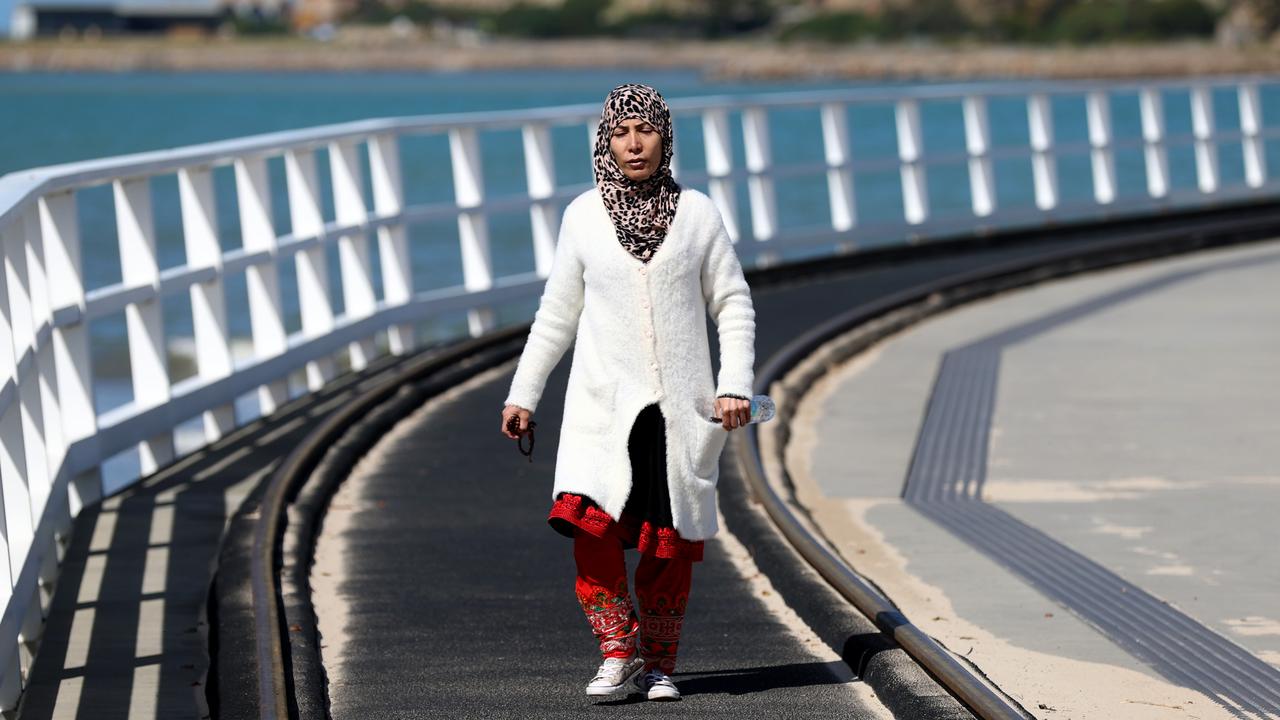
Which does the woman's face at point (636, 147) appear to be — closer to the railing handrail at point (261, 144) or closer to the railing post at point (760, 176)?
the railing handrail at point (261, 144)

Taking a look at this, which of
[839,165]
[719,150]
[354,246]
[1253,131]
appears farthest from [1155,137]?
[354,246]

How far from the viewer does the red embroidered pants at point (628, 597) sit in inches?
234

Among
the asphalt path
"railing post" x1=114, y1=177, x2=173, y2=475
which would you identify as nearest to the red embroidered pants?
the asphalt path

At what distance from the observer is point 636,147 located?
572 cm

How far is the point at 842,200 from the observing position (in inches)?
824

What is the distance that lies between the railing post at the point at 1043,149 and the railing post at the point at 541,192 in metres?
7.50

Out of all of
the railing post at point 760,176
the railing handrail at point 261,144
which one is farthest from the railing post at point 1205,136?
the railing post at point 760,176

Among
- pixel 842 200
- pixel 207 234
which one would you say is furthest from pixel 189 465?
pixel 842 200

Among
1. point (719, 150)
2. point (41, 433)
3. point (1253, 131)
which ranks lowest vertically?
point (1253, 131)

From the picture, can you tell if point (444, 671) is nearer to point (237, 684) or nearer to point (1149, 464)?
point (237, 684)

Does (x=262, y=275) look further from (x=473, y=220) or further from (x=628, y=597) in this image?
(x=628, y=597)

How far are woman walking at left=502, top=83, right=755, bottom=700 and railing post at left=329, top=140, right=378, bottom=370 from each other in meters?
7.32

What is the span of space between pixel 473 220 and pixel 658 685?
30.6 feet

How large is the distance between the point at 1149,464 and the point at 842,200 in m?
11.0
